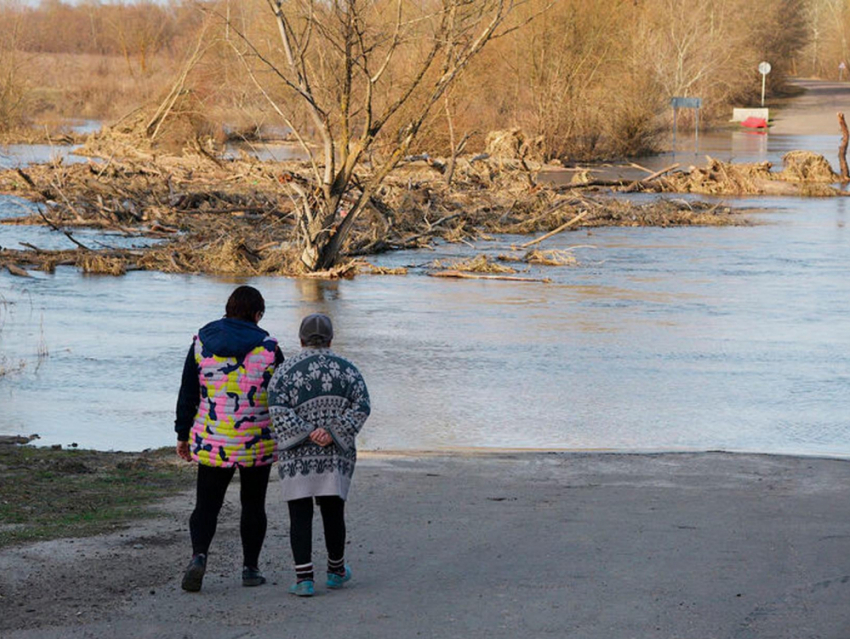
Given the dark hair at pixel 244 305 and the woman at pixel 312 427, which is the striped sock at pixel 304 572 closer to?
the woman at pixel 312 427

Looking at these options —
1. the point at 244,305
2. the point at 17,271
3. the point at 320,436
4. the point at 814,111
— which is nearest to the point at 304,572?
the point at 320,436

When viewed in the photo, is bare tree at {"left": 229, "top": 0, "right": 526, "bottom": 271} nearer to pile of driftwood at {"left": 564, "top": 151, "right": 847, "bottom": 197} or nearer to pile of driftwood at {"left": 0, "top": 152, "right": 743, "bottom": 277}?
pile of driftwood at {"left": 0, "top": 152, "right": 743, "bottom": 277}

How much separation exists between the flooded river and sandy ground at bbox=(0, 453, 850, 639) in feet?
7.60

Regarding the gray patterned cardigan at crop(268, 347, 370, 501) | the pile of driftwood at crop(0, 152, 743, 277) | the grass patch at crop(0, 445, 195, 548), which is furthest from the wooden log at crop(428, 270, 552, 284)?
the gray patterned cardigan at crop(268, 347, 370, 501)

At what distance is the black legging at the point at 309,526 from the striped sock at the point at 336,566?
0.02 meters

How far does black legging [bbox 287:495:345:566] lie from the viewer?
20.1 ft

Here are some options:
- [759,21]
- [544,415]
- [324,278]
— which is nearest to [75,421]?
[544,415]

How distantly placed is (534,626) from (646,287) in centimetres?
1663

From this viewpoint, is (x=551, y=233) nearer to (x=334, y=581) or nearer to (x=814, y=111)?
(x=334, y=581)

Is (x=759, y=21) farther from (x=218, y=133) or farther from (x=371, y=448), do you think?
(x=371, y=448)

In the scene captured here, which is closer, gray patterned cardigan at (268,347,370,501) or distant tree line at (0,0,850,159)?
gray patterned cardigan at (268,347,370,501)

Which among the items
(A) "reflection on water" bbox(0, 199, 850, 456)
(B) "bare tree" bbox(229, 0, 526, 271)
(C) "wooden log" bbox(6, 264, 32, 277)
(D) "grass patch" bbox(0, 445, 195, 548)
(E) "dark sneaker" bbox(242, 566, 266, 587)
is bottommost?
(A) "reflection on water" bbox(0, 199, 850, 456)

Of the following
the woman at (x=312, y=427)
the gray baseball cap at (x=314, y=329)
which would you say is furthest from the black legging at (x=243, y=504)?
the gray baseball cap at (x=314, y=329)

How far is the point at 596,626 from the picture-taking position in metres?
5.67
